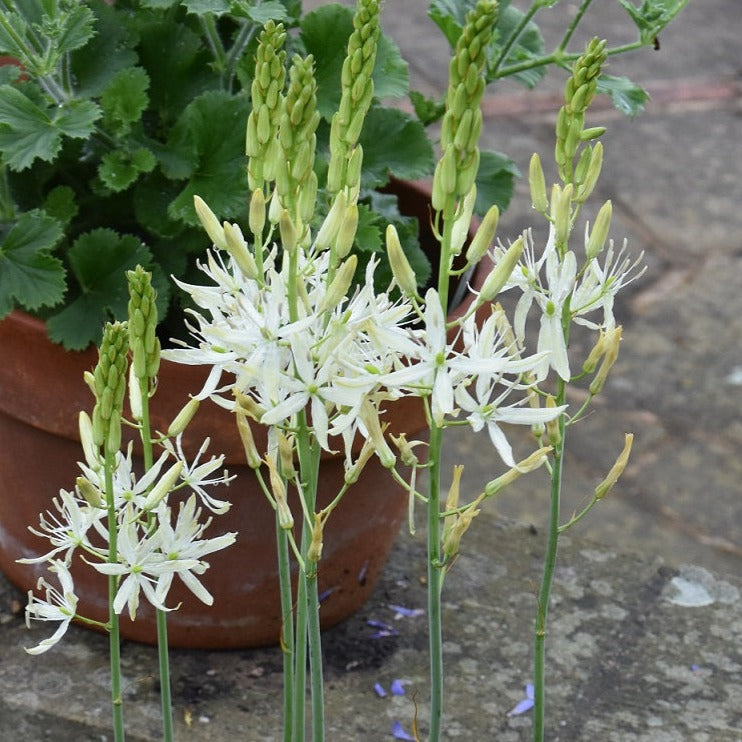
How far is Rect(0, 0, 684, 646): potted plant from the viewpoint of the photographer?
1213 mm

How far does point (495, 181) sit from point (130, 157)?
0.38m

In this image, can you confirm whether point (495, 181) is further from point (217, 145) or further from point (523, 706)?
point (523, 706)

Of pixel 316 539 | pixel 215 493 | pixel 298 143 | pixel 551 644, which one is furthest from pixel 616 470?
pixel 551 644

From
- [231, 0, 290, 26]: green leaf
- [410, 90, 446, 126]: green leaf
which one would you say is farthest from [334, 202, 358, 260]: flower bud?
[410, 90, 446, 126]: green leaf

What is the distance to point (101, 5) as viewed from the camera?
131 cm

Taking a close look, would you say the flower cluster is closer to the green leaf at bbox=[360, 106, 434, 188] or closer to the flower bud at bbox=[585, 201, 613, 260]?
the flower bud at bbox=[585, 201, 613, 260]

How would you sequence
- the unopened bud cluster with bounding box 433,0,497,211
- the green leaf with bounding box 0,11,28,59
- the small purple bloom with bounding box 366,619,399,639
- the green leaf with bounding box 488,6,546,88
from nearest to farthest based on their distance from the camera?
the unopened bud cluster with bounding box 433,0,497,211, the green leaf with bounding box 0,11,28,59, the green leaf with bounding box 488,6,546,88, the small purple bloom with bounding box 366,619,399,639

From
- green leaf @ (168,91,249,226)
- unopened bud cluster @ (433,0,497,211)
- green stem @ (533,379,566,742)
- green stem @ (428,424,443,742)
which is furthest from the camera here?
green leaf @ (168,91,249,226)

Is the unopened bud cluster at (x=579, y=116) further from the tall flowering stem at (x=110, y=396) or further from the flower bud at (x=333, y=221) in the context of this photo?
the tall flowering stem at (x=110, y=396)

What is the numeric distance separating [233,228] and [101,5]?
2.06 feet

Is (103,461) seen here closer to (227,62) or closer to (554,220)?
(554,220)

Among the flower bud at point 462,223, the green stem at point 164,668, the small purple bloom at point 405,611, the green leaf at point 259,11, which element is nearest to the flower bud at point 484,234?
the flower bud at point 462,223

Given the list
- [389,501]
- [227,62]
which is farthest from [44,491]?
[227,62]

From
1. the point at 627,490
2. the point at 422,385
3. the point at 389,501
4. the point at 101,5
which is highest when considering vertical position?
the point at 101,5
